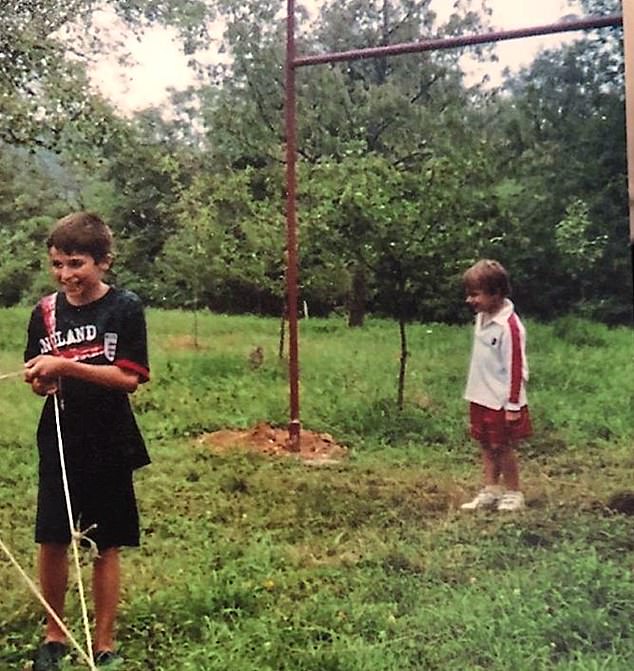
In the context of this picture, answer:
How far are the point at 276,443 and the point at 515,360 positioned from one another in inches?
14.6

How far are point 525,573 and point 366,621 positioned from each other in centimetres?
23

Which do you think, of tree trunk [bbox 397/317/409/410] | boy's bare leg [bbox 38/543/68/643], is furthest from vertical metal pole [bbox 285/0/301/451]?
boy's bare leg [bbox 38/543/68/643]

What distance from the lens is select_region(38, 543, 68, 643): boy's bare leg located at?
157cm

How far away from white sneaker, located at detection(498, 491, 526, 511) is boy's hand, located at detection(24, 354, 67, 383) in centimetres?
66

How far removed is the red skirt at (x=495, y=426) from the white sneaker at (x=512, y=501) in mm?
72

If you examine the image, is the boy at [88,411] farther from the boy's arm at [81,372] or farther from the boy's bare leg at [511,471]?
the boy's bare leg at [511,471]

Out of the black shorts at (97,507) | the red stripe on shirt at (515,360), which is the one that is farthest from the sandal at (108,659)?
the red stripe on shirt at (515,360)

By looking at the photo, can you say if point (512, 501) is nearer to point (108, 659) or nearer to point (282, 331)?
point (282, 331)

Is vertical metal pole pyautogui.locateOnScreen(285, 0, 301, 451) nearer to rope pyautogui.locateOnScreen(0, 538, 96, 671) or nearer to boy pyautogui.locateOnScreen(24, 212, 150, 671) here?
boy pyautogui.locateOnScreen(24, 212, 150, 671)

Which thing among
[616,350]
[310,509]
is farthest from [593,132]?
[310,509]

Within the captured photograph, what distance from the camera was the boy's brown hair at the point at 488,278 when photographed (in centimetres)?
154

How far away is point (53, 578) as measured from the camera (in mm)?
1580

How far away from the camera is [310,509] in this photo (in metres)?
1.57

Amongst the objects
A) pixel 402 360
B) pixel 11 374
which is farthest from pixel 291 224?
pixel 11 374
